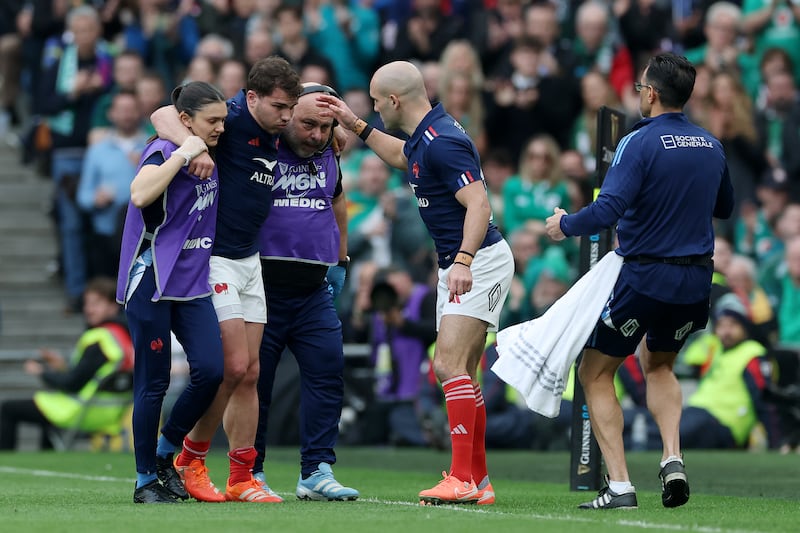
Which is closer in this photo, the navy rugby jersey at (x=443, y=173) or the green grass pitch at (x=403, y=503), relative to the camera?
the green grass pitch at (x=403, y=503)

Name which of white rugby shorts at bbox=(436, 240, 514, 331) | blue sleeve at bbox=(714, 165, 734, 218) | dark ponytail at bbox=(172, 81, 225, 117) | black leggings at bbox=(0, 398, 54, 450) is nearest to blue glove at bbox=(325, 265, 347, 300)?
white rugby shorts at bbox=(436, 240, 514, 331)

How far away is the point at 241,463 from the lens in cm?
947

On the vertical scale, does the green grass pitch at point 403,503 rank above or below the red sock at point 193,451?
below

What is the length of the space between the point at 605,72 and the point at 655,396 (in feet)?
34.4

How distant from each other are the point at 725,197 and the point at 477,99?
971 centimetres

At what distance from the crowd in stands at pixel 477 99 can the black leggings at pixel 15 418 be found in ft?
8.42

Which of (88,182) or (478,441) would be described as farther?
(88,182)

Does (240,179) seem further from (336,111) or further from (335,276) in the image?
(335,276)

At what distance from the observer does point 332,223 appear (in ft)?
32.4

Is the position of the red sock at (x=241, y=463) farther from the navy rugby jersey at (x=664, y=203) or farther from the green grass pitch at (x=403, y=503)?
the navy rugby jersey at (x=664, y=203)

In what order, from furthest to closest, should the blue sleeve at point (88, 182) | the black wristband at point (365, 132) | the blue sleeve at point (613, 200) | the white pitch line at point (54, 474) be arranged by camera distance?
the blue sleeve at point (88, 182)
the white pitch line at point (54, 474)
the black wristband at point (365, 132)
the blue sleeve at point (613, 200)

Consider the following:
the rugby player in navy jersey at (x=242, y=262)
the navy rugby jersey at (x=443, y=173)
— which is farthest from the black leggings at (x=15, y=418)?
the navy rugby jersey at (x=443, y=173)

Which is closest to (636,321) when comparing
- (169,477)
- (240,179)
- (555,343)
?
(555,343)

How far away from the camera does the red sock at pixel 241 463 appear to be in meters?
9.45
